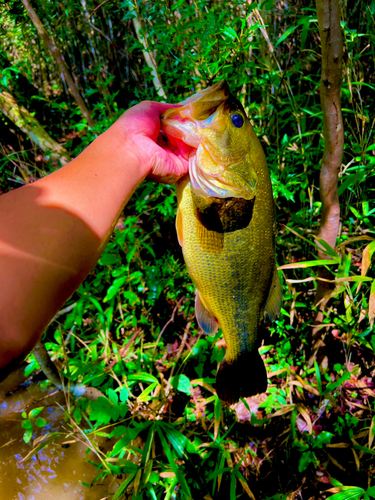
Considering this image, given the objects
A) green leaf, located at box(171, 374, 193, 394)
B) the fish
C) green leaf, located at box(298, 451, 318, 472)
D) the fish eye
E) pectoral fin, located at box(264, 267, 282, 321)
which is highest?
the fish eye

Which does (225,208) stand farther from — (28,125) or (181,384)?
(28,125)

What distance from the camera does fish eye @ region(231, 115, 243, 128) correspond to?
1.50 meters

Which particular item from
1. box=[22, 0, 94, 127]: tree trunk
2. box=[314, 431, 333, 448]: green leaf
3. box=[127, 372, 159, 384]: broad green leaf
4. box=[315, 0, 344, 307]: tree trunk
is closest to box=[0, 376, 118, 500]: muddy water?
box=[127, 372, 159, 384]: broad green leaf

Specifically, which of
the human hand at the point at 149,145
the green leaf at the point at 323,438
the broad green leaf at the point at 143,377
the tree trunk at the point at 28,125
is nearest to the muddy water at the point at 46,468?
the broad green leaf at the point at 143,377

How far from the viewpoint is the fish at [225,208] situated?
148 cm

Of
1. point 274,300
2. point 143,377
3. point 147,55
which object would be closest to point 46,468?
point 143,377

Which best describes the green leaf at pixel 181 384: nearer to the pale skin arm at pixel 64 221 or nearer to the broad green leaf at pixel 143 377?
the broad green leaf at pixel 143 377

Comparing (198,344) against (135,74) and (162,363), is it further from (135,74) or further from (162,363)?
(135,74)

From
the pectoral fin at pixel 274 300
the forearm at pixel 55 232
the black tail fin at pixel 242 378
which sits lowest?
the black tail fin at pixel 242 378

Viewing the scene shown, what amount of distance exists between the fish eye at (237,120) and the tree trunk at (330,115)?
1.63 ft

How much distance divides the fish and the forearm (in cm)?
30

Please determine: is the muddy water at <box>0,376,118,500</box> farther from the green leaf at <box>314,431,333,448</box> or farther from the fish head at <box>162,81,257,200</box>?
the fish head at <box>162,81,257,200</box>

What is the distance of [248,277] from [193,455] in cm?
141

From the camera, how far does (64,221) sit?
1.14 meters
